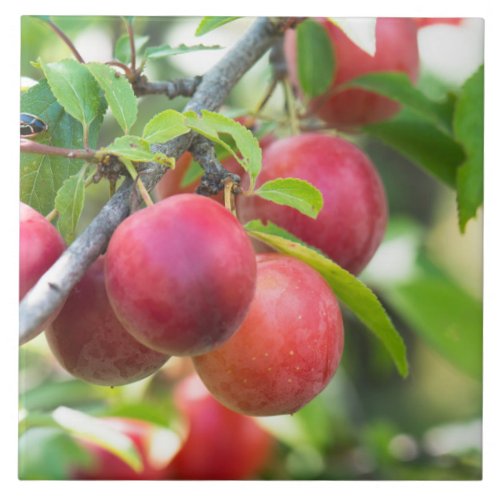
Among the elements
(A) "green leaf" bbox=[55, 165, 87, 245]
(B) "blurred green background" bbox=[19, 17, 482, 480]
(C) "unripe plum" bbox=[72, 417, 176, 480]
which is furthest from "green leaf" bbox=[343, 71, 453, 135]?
(C) "unripe plum" bbox=[72, 417, 176, 480]

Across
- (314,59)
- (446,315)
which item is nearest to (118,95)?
(314,59)

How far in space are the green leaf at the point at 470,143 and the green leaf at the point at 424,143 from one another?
1.0 inches

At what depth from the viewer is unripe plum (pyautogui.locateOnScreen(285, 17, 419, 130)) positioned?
1.06 metres

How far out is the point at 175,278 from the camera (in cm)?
64

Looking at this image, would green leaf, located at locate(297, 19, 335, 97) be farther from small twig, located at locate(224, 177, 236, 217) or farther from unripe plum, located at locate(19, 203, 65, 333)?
unripe plum, located at locate(19, 203, 65, 333)

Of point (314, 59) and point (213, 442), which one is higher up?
point (314, 59)

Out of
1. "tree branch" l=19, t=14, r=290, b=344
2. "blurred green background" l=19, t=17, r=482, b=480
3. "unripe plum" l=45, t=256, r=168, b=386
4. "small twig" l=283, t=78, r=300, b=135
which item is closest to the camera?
"tree branch" l=19, t=14, r=290, b=344

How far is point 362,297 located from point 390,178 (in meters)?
0.84

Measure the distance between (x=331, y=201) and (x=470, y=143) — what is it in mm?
279

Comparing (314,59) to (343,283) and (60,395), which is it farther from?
(60,395)

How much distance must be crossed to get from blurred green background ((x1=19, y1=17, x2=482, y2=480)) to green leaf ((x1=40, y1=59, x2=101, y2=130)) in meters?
0.18

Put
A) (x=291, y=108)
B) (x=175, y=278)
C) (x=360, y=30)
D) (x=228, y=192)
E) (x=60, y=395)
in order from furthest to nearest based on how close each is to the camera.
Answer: (x=60, y=395) → (x=291, y=108) → (x=360, y=30) → (x=228, y=192) → (x=175, y=278)
